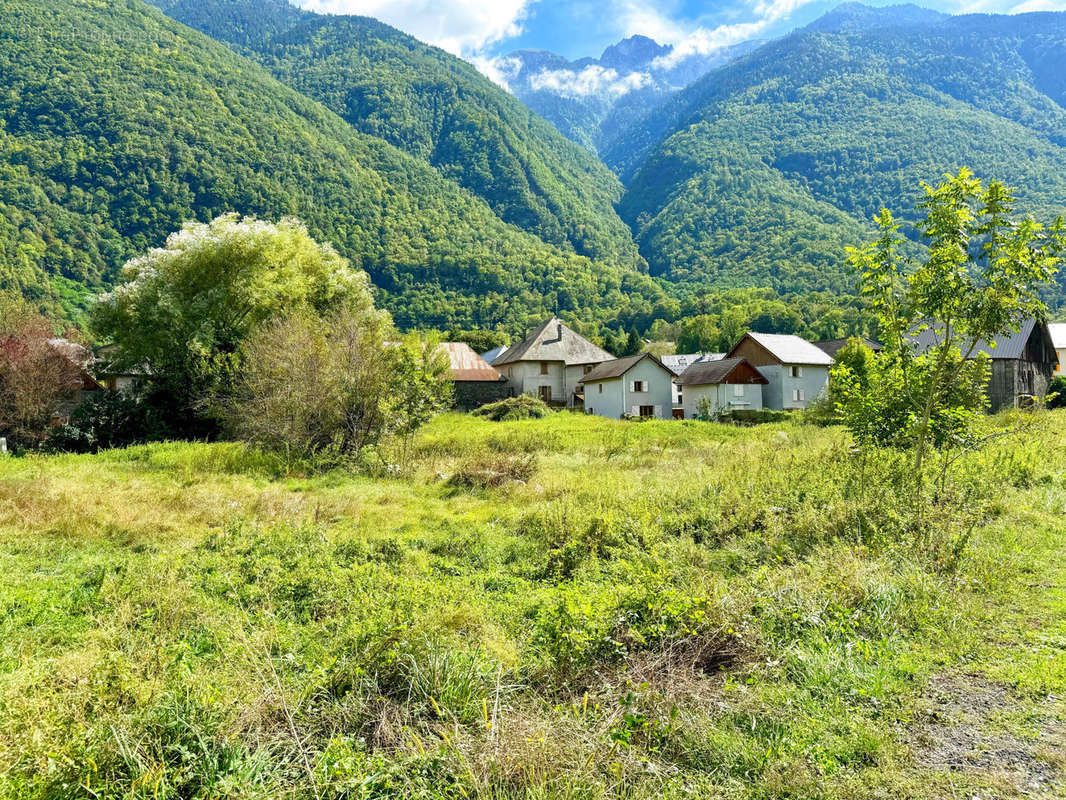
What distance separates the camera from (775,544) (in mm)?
7727

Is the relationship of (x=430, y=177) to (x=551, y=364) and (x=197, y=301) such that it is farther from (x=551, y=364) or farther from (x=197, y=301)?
(x=197, y=301)

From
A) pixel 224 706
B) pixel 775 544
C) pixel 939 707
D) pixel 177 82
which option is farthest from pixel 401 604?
pixel 177 82

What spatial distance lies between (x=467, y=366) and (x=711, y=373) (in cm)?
2108

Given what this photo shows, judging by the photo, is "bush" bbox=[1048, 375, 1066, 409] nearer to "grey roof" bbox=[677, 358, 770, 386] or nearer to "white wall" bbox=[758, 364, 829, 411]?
"white wall" bbox=[758, 364, 829, 411]

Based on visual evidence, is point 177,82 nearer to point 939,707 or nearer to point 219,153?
point 219,153

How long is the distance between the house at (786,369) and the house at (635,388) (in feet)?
23.6

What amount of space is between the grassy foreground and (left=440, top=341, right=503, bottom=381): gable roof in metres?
41.1

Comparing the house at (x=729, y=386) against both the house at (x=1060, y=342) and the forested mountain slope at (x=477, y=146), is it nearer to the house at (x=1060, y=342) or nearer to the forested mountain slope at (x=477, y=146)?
the house at (x=1060, y=342)

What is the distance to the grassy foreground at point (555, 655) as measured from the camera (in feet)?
10.9

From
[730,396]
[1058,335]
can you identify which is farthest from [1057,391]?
[730,396]

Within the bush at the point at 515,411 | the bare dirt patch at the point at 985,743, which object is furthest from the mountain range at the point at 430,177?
the bare dirt patch at the point at 985,743

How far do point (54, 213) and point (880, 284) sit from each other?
101951 millimetres

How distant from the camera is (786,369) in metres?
45.4

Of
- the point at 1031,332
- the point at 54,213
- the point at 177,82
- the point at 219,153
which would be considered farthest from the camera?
the point at 177,82
